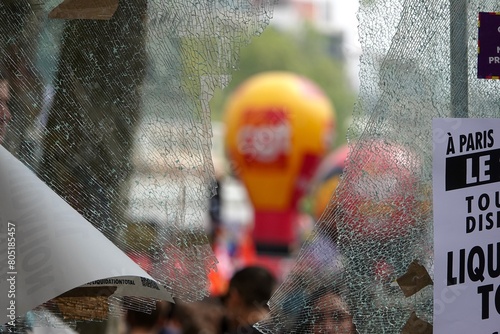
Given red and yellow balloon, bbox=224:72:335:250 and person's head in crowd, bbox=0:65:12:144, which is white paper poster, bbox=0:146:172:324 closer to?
person's head in crowd, bbox=0:65:12:144

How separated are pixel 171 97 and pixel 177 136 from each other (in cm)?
7

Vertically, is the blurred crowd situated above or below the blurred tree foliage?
below

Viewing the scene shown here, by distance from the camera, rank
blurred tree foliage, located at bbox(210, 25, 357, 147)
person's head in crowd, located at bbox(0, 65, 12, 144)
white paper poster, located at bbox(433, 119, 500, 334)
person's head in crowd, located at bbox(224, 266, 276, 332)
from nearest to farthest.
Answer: person's head in crowd, located at bbox(0, 65, 12, 144)
white paper poster, located at bbox(433, 119, 500, 334)
person's head in crowd, located at bbox(224, 266, 276, 332)
blurred tree foliage, located at bbox(210, 25, 357, 147)

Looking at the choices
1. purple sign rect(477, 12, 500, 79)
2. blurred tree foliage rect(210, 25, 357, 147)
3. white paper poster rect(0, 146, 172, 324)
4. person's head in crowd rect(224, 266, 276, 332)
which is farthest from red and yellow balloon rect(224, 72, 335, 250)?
blurred tree foliage rect(210, 25, 357, 147)

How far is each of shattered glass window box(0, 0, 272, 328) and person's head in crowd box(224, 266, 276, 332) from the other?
164cm

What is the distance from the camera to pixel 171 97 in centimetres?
165

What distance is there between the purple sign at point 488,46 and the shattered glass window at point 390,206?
27 millimetres

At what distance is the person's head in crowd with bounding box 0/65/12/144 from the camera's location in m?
1.59

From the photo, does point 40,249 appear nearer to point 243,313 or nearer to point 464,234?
point 464,234

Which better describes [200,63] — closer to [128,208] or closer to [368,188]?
[128,208]

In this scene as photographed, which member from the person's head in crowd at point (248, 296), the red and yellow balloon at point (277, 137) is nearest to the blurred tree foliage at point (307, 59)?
the red and yellow balloon at point (277, 137)

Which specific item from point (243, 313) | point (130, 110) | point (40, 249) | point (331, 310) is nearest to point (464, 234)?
point (331, 310)

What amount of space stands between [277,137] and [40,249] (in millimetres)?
8584

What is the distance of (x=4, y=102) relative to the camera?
160 centimetres
